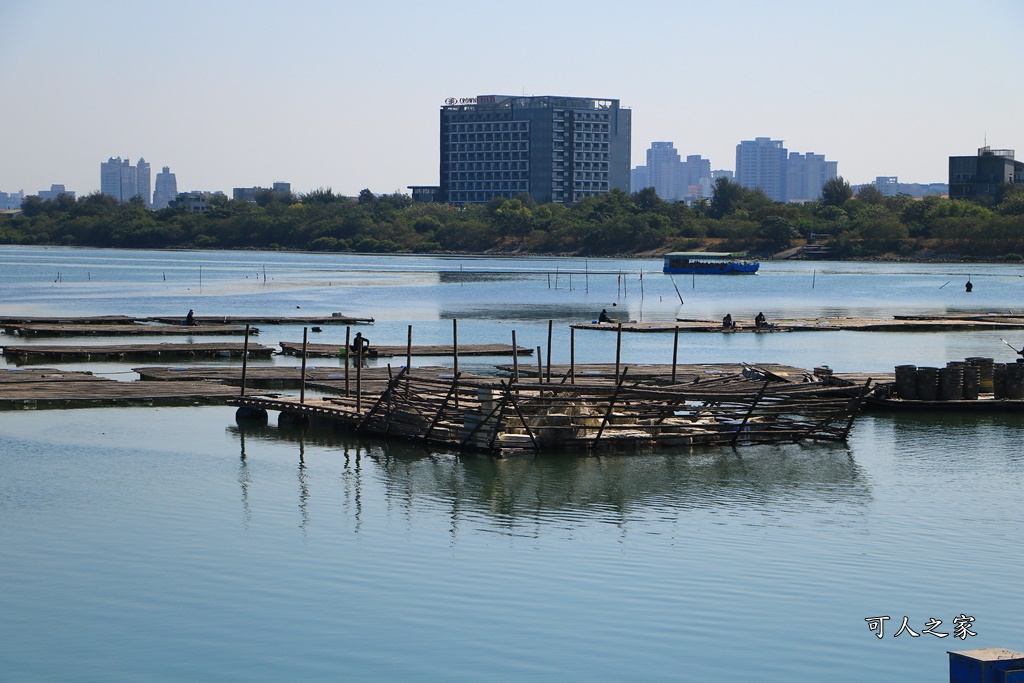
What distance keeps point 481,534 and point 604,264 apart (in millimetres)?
166241

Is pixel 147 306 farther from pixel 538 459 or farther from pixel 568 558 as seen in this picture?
pixel 568 558

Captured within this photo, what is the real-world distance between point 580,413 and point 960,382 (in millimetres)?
13019

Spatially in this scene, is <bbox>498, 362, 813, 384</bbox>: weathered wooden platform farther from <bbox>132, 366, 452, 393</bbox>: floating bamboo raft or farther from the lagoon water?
the lagoon water

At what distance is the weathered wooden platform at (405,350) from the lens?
171 feet

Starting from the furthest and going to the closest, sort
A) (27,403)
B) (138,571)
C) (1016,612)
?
1. (27,403)
2. (138,571)
3. (1016,612)

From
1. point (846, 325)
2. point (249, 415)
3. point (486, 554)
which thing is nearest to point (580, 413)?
point (486, 554)

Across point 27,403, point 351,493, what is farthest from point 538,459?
point 27,403

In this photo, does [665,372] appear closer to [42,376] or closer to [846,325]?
[42,376]

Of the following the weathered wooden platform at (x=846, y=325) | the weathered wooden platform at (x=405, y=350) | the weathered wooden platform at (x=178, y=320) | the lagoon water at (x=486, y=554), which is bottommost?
the lagoon water at (x=486, y=554)

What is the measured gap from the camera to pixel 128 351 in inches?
2044

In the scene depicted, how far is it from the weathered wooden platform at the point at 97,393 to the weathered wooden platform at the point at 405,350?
10.9 meters

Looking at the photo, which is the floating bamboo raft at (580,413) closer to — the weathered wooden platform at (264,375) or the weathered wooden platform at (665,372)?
the weathered wooden platform at (665,372)

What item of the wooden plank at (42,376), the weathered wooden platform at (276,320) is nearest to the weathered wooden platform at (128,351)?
the wooden plank at (42,376)

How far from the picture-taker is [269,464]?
29.8 m
